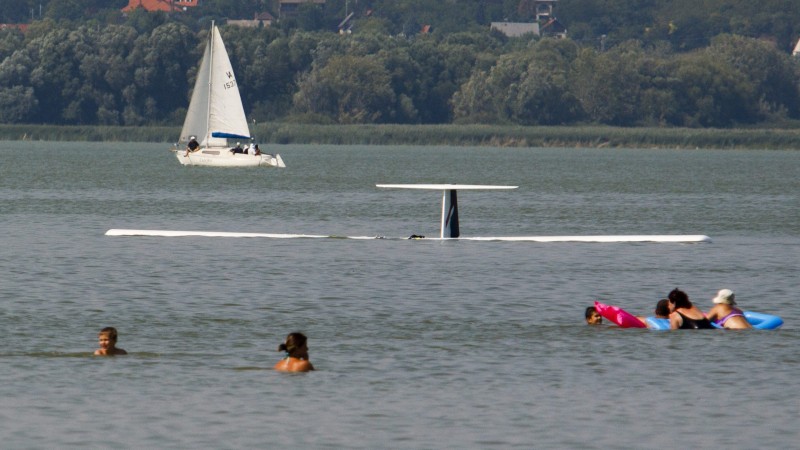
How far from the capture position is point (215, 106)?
437ft

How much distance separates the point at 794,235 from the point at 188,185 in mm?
53218

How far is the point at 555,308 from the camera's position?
41.2m

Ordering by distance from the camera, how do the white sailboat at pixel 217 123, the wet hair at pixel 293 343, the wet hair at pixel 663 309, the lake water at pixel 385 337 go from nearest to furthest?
the lake water at pixel 385 337 → the wet hair at pixel 293 343 → the wet hair at pixel 663 309 → the white sailboat at pixel 217 123

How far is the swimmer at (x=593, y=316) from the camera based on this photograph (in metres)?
36.9

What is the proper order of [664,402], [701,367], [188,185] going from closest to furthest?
[664,402] → [701,367] → [188,185]

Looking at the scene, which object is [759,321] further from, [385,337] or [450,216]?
[450,216]

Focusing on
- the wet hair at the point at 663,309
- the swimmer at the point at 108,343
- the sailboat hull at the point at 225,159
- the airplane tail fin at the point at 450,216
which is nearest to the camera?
the swimmer at the point at 108,343

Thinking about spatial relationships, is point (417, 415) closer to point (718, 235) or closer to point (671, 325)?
point (671, 325)

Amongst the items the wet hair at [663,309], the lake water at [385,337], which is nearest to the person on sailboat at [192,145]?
the lake water at [385,337]

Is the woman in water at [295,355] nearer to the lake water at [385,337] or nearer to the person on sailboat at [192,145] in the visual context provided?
the lake water at [385,337]

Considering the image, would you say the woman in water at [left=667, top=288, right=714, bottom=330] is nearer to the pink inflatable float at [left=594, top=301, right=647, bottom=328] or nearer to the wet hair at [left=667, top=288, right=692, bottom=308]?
the wet hair at [left=667, top=288, right=692, bottom=308]

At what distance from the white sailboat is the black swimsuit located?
96992 millimetres

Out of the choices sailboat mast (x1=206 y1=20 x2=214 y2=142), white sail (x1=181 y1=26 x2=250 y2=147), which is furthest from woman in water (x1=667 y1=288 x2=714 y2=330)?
sailboat mast (x1=206 y1=20 x2=214 y2=142)

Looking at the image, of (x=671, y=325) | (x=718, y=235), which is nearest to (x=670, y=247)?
(x=718, y=235)
